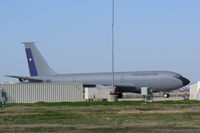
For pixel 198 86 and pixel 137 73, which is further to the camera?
pixel 137 73

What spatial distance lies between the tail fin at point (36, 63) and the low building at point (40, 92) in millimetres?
32594

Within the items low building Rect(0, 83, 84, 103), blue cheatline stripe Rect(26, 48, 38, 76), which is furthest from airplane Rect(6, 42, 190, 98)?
low building Rect(0, 83, 84, 103)

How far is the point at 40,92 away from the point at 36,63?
112ft

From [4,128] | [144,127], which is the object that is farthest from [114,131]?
[4,128]

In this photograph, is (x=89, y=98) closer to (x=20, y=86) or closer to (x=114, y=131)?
(x=20, y=86)

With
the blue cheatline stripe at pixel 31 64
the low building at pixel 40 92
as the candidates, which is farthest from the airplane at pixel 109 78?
the low building at pixel 40 92

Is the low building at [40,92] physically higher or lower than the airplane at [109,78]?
lower

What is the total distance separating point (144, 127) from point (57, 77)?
206ft

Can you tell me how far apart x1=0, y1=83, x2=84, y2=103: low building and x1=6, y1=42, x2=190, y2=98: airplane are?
18.7 metres

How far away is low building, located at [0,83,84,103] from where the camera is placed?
178 feet

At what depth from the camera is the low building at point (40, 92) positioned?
54.2 m

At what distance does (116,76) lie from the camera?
76250 mm

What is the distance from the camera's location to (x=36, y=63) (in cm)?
8844

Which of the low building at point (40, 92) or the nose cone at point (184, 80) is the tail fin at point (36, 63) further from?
the low building at point (40, 92)
